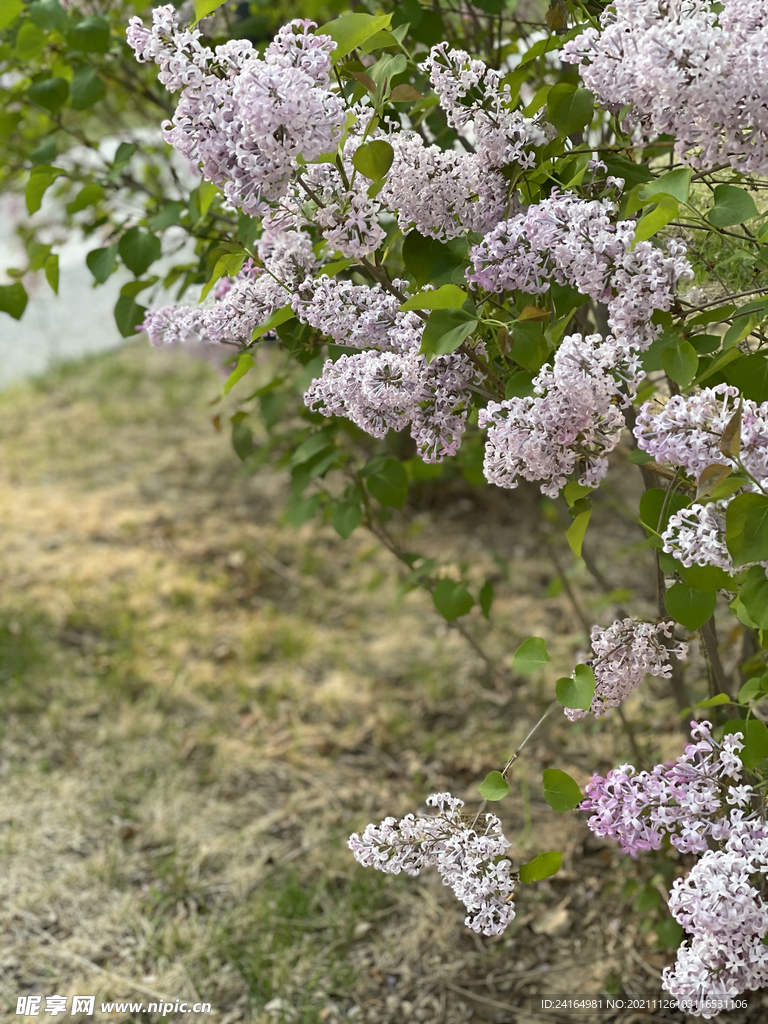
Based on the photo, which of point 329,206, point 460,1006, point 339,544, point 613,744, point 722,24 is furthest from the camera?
point 339,544

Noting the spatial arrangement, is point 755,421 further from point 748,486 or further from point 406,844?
point 406,844

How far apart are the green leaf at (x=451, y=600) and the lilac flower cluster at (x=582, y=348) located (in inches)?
25.9

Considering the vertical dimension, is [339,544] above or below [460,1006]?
below

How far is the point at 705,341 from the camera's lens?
1.00 metres

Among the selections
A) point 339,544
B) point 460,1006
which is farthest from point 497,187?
point 339,544

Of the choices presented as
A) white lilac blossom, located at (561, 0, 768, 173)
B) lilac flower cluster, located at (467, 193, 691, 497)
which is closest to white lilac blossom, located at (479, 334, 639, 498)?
lilac flower cluster, located at (467, 193, 691, 497)

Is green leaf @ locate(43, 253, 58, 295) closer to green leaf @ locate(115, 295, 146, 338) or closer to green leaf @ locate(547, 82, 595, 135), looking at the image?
green leaf @ locate(115, 295, 146, 338)

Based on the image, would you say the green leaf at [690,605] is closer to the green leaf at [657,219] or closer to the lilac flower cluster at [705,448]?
the lilac flower cluster at [705,448]

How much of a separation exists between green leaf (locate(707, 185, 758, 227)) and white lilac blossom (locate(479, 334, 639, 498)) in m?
0.16

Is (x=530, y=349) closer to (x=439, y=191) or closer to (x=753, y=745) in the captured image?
(x=439, y=191)

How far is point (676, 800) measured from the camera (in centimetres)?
99

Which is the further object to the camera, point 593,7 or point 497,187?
point 593,7

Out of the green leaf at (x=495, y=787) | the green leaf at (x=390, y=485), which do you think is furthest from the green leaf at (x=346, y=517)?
the green leaf at (x=495, y=787)

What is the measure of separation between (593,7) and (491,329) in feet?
1.48
